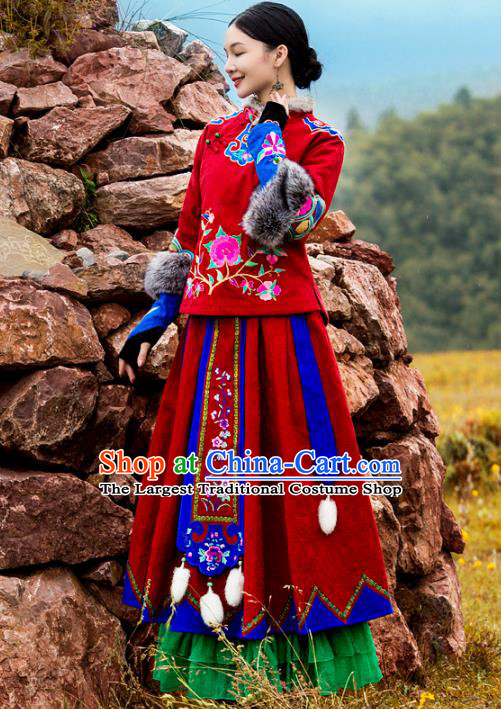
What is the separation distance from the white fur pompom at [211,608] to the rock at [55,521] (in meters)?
0.52

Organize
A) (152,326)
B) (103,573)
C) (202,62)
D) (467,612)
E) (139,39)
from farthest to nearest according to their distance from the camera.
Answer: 1. (467,612)
2. (202,62)
3. (139,39)
4. (103,573)
5. (152,326)

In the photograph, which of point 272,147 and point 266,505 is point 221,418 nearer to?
point 266,505

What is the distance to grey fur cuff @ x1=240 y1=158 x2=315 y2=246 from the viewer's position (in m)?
2.62

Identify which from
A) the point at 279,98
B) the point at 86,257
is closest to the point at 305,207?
the point at 279,98

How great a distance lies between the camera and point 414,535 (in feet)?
12.2

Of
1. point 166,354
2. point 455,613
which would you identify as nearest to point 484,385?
point 455,613

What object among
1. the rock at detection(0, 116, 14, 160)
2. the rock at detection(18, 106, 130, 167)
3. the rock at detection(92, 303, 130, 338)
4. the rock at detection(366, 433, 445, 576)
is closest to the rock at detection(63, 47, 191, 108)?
the rock at detection(18, 106, 130, 167)

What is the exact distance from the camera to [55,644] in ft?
9.37

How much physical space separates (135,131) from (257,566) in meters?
2.05

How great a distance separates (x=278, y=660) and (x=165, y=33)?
9.62 feet

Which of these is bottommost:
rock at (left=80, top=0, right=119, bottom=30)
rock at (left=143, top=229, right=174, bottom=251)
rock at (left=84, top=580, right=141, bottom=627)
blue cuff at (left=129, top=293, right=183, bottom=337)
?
rock at (left=84, top=580, right=141, bottom=627)

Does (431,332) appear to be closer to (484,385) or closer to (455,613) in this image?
(484,385)

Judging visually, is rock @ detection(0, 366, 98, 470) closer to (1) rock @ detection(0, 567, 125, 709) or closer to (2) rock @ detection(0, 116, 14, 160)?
(1) rock @ detection(0, 567, 125, 709)

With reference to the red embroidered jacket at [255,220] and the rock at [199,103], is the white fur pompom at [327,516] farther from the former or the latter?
the rock at [199,103]
